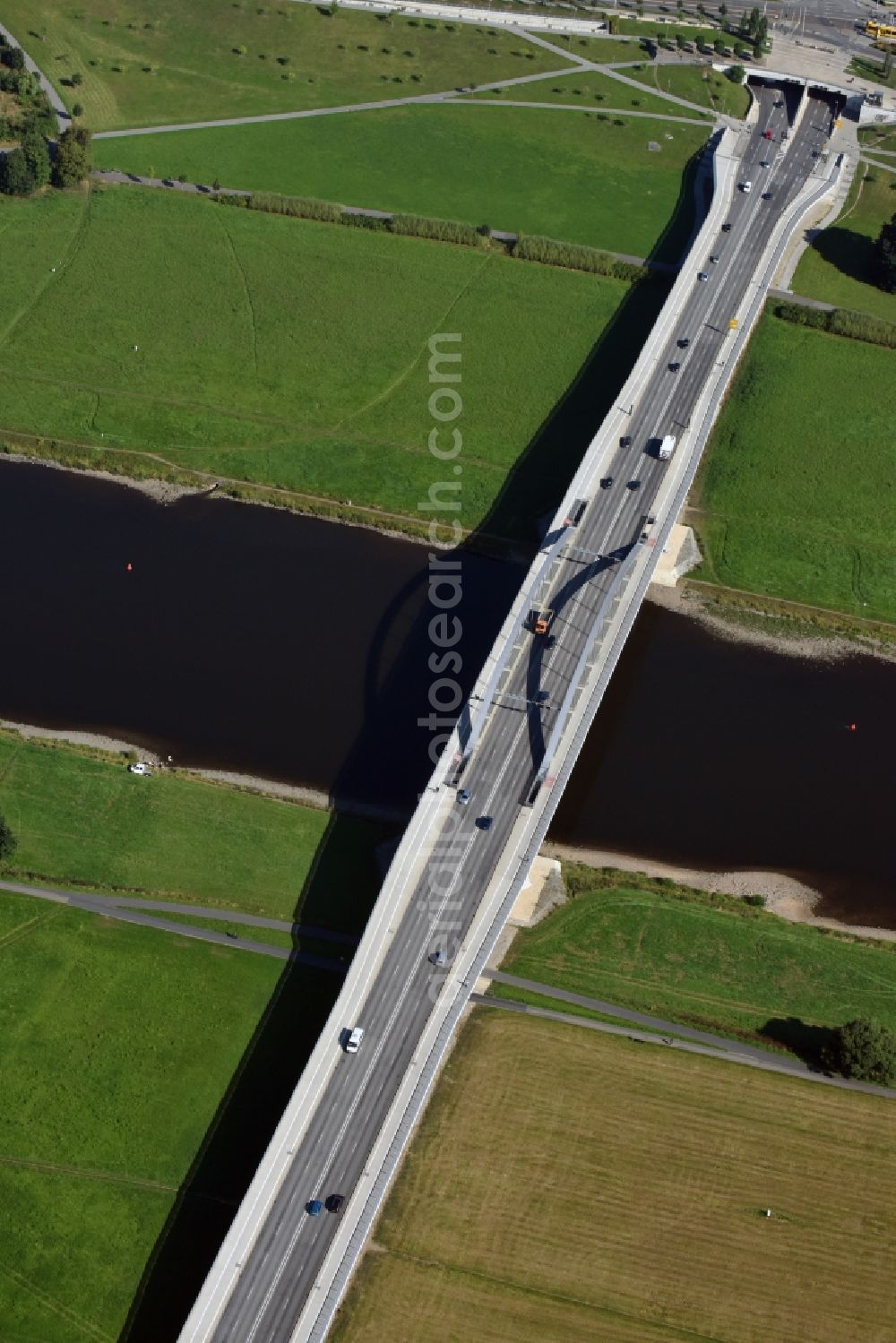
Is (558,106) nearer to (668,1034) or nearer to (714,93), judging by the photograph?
(714,93)

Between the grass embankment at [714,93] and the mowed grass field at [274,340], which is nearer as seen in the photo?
the mowed grass field at [274,340]

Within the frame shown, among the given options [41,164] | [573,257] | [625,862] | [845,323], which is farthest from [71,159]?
[625,862]

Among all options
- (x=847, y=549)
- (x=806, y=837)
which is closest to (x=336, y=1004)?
(x=806, y=837)

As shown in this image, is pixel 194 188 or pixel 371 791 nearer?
pixel 371 791

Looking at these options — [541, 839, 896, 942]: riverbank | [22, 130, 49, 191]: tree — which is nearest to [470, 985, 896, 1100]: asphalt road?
[541, 839, 896, 942]: riverbank

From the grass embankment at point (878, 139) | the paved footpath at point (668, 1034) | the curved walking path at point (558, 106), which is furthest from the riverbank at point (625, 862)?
the grass embankment at point (878, 139)

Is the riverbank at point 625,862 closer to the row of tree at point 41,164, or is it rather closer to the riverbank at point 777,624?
the riverbank at point 777,624

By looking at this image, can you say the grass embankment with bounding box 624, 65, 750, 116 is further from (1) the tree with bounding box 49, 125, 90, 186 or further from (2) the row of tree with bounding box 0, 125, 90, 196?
(2) the row of tree with bounding box 0, 125, 90, 196
